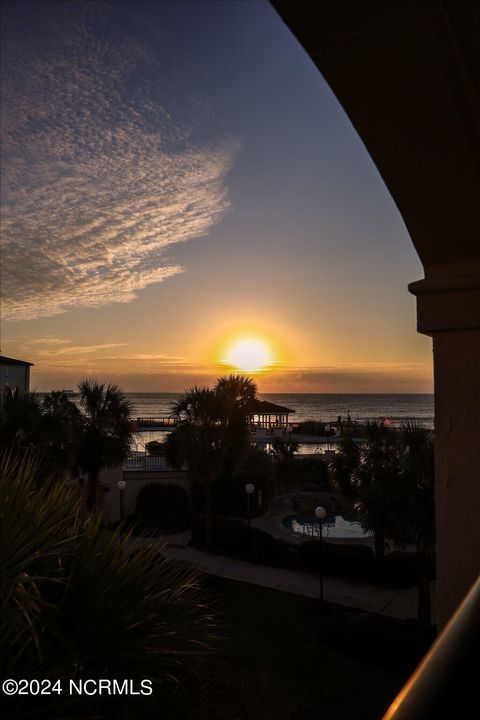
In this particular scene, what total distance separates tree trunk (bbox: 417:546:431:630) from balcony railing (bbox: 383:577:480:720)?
9742 mm

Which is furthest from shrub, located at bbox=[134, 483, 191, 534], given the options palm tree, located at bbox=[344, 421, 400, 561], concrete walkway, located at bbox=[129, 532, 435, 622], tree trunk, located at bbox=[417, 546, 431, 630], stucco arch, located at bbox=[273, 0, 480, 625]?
stucco arch, located at bbox=[273, 0, 480, 625]

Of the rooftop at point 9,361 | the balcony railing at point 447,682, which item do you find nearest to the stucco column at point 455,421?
the balcony railing at point 447,682

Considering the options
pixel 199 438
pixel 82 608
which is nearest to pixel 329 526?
pixel 199 438

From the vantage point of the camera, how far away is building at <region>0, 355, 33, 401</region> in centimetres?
2908

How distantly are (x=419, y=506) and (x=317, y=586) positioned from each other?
429 cm

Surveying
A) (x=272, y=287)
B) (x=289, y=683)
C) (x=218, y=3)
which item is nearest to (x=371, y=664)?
(x=289, y=683)

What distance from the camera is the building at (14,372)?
29.1 m

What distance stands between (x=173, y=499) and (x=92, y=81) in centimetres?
1515

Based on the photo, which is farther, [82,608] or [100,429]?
[100,429]

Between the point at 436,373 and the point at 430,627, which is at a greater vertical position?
the point at 436,373

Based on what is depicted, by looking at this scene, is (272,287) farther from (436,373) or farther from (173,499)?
(436,373)

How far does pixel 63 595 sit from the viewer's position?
2168mm

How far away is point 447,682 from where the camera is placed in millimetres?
569

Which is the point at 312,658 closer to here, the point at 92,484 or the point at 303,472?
the point at 92,484
